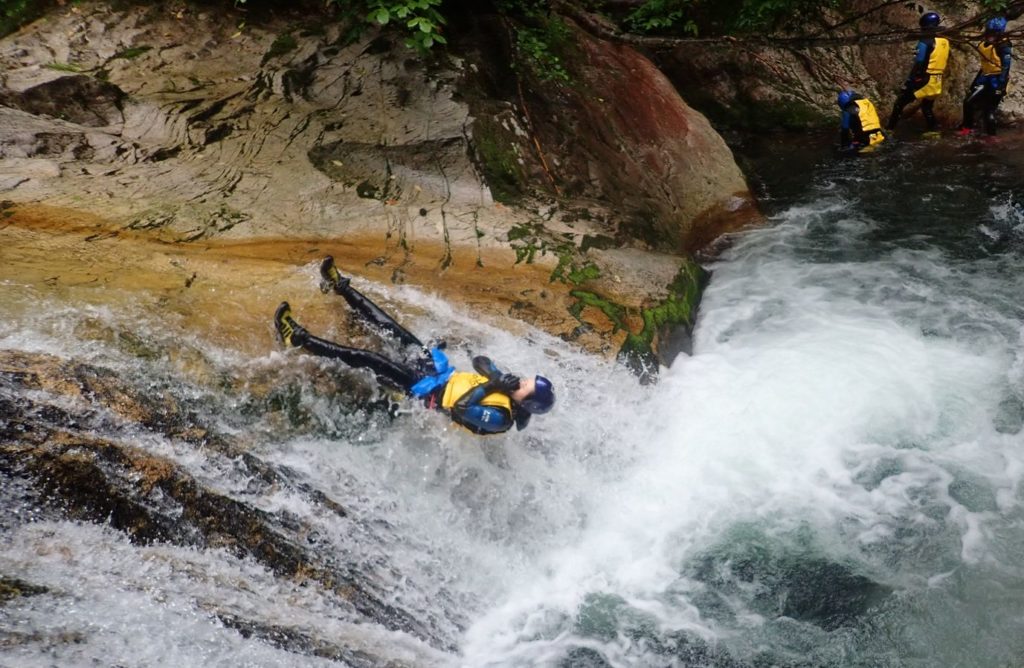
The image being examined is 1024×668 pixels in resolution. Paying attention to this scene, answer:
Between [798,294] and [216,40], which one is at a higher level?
[216,40]

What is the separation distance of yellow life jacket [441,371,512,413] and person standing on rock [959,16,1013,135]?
8036 mm

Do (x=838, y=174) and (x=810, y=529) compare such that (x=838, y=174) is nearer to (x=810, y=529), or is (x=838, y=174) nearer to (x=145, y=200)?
(x=810, y=529)

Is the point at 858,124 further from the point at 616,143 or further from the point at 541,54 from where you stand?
the point at 541,54

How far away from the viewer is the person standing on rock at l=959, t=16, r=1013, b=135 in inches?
374

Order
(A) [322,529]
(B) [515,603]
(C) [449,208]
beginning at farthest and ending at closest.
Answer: (C) [449,208] < (B) [515,603] < (A) [322,529]

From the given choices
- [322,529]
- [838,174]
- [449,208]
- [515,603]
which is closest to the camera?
[322,529]

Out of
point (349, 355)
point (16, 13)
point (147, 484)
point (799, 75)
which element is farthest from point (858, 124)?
point (16, 13)

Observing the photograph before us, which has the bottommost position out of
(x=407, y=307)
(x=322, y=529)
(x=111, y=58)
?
(x=322, y=529)

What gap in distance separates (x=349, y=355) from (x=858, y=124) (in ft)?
26.0

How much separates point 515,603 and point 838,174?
25.0 feet

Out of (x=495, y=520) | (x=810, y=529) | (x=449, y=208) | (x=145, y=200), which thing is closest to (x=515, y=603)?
(x=495, y=520)

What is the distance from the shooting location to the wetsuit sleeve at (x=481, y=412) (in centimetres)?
510

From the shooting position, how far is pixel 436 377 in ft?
17.5

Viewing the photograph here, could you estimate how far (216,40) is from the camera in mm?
7727
